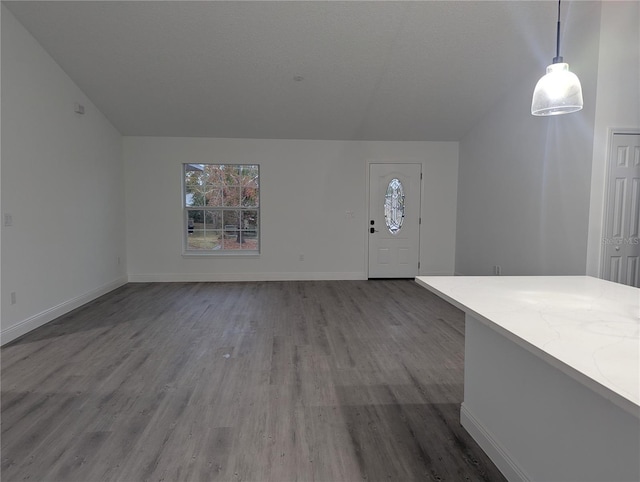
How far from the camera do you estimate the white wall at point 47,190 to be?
3516 mm

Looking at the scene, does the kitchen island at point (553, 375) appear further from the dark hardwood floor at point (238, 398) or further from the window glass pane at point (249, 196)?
the window glass pane at point (249, 196)

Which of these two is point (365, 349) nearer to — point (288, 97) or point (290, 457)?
point (290, 457)

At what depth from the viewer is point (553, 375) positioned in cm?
142

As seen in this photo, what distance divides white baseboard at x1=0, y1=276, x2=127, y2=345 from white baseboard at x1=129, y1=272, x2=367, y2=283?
2.22 ft

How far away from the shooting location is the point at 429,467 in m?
1.81

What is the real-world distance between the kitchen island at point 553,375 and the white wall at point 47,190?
3.79 m

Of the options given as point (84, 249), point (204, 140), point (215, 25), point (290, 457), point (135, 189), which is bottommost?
point (290, 457)

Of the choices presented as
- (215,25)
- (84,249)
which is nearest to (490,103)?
(215,25)

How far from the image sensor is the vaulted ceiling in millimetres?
3736

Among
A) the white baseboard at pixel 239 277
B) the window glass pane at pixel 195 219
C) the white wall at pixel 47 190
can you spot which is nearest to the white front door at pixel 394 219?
the white baseboard at pixel 239 277

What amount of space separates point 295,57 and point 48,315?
395 centimetres

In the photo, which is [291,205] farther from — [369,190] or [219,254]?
[219,254]

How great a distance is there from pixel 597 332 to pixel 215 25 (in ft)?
13.6

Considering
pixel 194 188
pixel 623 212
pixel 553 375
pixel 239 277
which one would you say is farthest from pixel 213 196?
pixel 553 375
